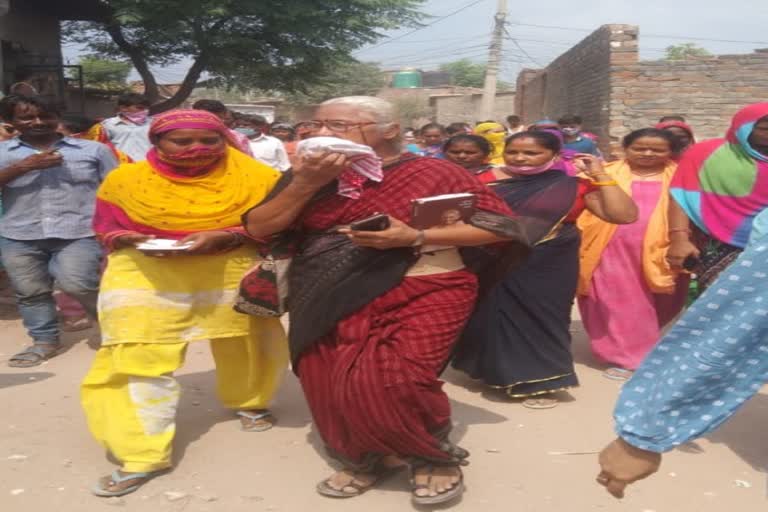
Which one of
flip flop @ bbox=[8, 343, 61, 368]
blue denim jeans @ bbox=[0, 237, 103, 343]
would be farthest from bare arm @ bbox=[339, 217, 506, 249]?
flip flop @ bbox=[8, 343, 61, 368]

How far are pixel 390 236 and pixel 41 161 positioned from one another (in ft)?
9.34

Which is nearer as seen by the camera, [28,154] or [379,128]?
[379,128]

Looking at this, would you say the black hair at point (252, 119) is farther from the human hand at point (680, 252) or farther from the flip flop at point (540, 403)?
the human hand at point (680, 252)

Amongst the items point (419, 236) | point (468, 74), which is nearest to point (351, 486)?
point (419, 236)

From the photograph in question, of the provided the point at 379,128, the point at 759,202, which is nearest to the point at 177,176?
the point at 379,128

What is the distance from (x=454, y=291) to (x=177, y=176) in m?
1.33

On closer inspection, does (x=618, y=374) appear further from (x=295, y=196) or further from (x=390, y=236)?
(x=295, y=196)

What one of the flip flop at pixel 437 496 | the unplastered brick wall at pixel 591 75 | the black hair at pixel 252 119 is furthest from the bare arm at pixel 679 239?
the unplastered brick wall at pixel 591 75

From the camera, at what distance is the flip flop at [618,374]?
505 centimetres

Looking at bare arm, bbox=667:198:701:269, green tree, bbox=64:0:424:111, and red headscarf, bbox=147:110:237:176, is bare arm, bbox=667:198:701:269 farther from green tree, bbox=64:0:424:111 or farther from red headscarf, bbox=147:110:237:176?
green tree, bbox=64:0:424:111

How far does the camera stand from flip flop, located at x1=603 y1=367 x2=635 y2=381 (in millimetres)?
5051

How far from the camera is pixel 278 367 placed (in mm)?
4020

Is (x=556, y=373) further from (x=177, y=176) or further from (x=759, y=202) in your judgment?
(x=177, y=176)

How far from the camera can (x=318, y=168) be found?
2.86m
